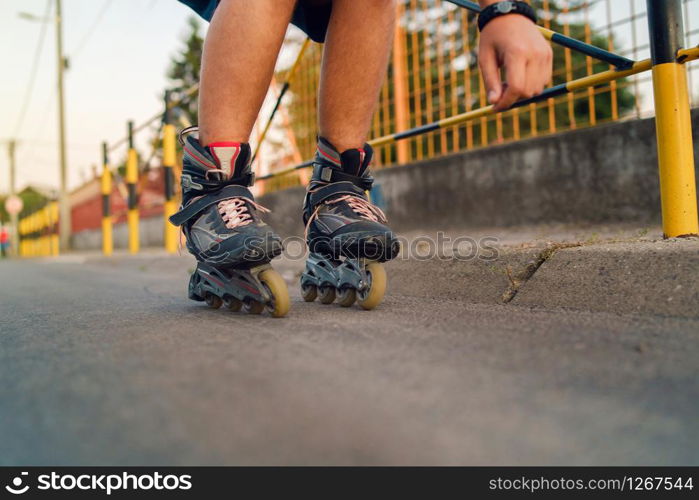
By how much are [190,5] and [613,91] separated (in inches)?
86.7

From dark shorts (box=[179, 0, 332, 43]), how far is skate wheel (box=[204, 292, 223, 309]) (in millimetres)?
736

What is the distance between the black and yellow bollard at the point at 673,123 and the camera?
1333mm

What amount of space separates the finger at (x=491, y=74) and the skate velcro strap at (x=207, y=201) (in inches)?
24.2

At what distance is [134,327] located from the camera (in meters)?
1.14

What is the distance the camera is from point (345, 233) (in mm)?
1328

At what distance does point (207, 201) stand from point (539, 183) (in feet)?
7.04

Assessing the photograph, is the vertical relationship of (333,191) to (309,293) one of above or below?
above

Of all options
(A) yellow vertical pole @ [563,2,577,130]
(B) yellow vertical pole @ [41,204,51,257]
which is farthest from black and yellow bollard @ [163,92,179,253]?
(B) yellow vertical pole @ [41,204,51,257]

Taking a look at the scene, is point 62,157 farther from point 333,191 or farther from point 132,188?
point 333,191

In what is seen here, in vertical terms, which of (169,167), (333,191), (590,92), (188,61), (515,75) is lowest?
(333,191)

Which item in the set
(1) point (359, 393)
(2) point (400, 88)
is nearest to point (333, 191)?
(1) point (359, 393)

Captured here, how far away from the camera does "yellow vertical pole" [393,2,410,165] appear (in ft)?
13.3

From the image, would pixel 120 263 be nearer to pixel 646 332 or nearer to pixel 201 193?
pixel 201 193

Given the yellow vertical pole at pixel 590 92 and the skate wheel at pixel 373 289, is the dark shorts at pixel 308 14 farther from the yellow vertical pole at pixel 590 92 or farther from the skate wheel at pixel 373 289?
the yellow vertical pole at pixel 590 92
